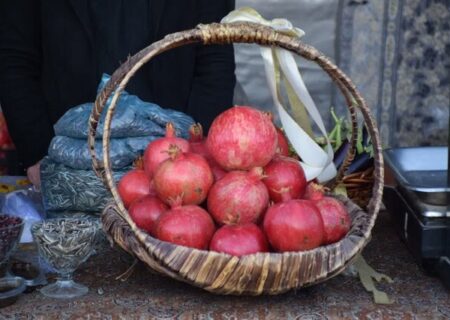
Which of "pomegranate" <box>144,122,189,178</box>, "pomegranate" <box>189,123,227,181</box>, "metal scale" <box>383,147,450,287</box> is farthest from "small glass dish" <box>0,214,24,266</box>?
"metal scale" <box>383,147,450,287</box>

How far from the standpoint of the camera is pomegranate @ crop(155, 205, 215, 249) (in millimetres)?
1173

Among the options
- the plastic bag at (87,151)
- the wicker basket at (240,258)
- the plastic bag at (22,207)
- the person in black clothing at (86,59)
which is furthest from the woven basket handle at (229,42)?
the person in black clothing at (86,59)

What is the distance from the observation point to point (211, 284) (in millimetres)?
1157

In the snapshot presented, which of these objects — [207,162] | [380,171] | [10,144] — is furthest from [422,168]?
[10,144]

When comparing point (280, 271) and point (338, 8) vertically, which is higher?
point (338, 8)

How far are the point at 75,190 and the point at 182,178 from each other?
0.55 metres

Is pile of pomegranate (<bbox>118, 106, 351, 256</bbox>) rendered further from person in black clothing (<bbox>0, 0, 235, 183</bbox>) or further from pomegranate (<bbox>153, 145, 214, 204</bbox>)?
person in black clothing (<bbox>0, 0, 235, 183</bbox>)

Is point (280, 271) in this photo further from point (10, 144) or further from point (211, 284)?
point (10, 144)

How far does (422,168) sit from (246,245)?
782 mm

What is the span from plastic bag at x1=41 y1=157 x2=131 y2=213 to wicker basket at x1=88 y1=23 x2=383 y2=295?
358 mm

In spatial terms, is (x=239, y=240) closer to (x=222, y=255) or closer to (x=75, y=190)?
(x=222, y=255)

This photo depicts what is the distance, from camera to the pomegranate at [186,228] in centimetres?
117

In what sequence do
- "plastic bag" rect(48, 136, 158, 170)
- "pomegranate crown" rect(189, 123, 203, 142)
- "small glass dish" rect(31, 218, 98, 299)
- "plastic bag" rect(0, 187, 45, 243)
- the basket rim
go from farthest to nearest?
"plastic bag" rect(0, 187, 45, 243) → "plastic bag" rect(48, 136, 158, 170) → "pomegranate crown" rect(189, 123, 203, 142) → "small glass dish" rect(31, 218, 98, 299) → the basket rim

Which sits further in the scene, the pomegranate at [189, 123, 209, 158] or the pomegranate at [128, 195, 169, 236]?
the pomegranate at [189, 123, 209, 158]
